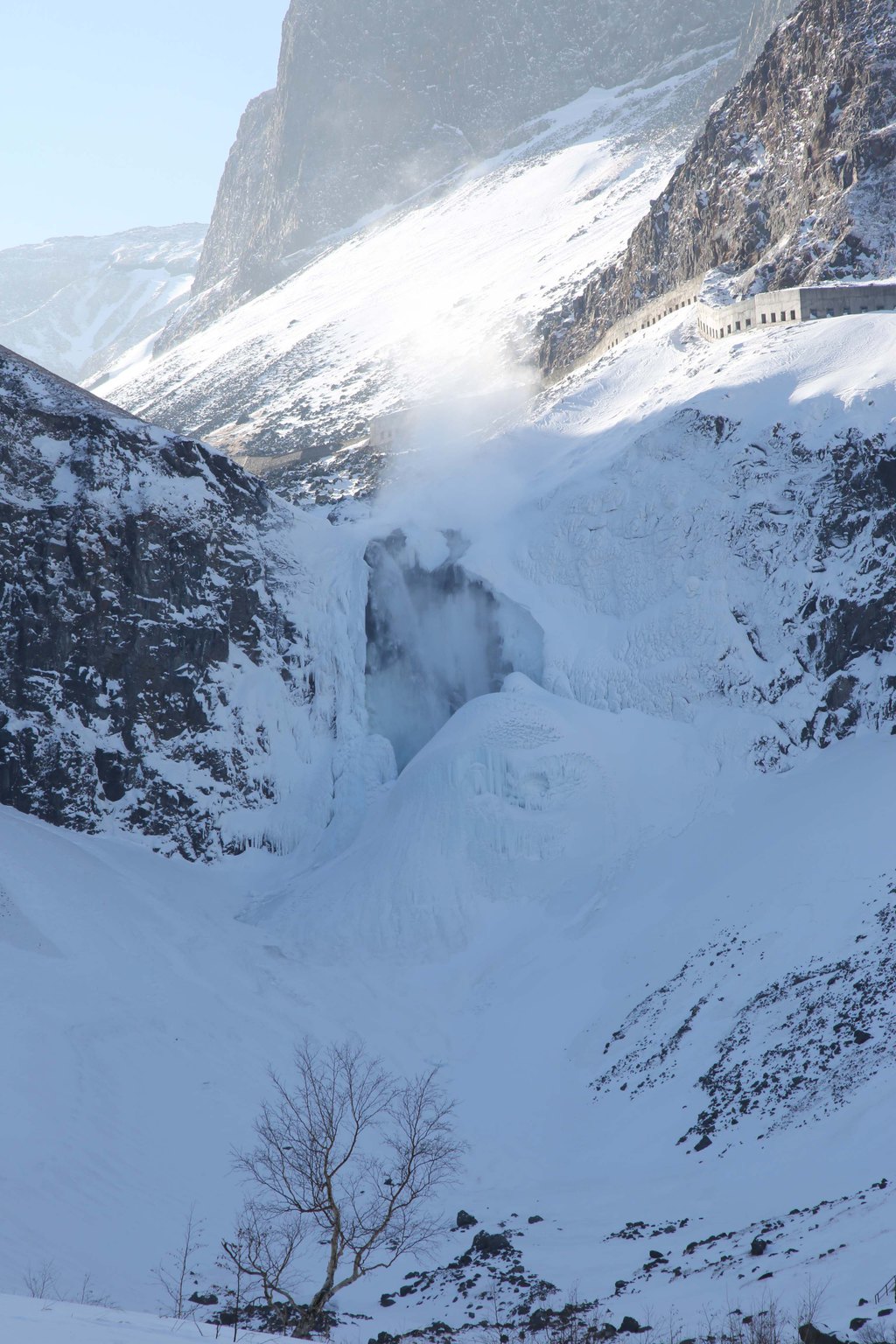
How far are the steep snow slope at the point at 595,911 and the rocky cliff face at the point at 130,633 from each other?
374 cm

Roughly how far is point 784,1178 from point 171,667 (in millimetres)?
44334

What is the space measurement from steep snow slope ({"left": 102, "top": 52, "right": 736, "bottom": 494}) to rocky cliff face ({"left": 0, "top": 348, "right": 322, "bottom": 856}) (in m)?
24.4

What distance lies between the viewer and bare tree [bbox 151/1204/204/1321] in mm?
30670

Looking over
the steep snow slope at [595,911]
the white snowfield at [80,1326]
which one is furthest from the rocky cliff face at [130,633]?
the white snowfield at [80,1326]

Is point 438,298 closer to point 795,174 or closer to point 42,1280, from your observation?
point 795,174

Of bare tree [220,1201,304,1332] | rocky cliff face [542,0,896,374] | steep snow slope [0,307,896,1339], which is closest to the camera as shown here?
bare tree [220,1201,304,1332]

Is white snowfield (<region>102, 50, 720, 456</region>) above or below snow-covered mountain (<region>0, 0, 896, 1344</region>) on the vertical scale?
above

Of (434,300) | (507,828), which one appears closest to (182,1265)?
(507,828)

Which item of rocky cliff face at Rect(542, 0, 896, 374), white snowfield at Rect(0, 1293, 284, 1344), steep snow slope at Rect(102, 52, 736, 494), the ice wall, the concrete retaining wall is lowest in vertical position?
white snowfield at Rect(0, 1293, 284, 1344)

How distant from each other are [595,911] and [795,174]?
56671 millimetres

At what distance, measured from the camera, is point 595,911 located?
181ft

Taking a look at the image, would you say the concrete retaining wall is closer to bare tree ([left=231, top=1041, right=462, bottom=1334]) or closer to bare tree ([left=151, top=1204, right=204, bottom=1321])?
bare tree ([left=231, top=1041, right=462, bottom=1334])

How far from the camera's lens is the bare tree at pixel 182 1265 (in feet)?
101

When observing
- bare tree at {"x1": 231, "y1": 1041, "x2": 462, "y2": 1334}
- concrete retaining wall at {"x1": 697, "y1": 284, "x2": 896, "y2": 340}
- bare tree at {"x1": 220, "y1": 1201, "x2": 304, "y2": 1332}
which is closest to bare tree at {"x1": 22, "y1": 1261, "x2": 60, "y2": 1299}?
bare tree at {"x1": 220, "y1": 1201, "x2": 304, "y2": 1332}
